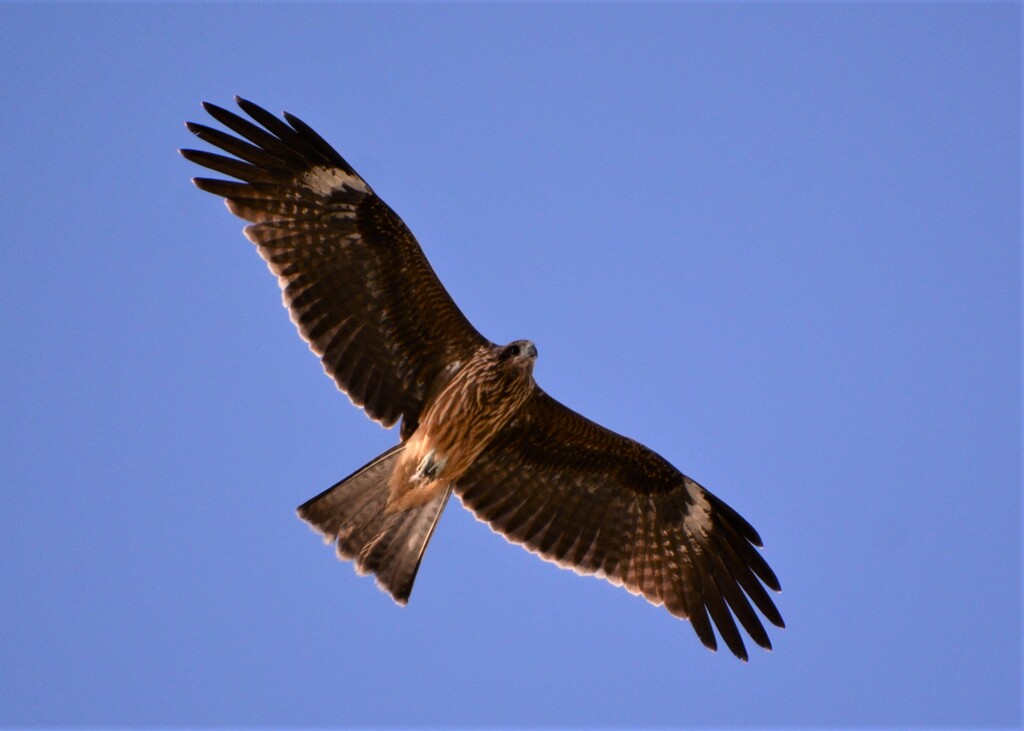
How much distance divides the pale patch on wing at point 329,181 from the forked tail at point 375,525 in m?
2.20

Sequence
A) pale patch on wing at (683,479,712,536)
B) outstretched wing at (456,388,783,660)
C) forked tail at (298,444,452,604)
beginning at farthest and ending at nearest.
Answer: pale patch on wing at (683,479,712,536)
outstretched wing at (456,388,783,660)
forked tail at (298,444,452,604)

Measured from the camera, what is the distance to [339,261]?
11.7 m

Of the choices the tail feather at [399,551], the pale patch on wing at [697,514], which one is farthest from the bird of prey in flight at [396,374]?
the pale patch on wing at [697,514]

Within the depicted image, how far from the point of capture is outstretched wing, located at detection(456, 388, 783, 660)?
12.4 m

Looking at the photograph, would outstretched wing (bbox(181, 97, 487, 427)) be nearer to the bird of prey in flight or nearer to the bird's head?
the bird of prey in flight

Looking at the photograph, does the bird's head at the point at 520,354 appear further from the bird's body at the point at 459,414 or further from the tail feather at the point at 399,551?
the tail feather at the point at 399,551

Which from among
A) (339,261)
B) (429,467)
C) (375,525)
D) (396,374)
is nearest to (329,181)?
(339,261)

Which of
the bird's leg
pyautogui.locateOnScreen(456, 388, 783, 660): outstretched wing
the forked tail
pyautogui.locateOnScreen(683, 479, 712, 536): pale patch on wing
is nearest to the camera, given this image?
the forked tail

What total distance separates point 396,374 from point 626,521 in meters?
2.52

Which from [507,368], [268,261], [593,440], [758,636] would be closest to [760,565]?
[758,636]

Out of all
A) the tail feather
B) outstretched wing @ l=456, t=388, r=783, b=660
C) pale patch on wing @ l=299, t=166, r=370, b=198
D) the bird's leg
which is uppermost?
pale patch on wing @ l=299, t=166, r=370, b=198

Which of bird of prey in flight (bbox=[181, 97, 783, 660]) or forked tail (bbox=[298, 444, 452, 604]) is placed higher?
bird of prey in flight (bbox=[181, 97, 783, 660])

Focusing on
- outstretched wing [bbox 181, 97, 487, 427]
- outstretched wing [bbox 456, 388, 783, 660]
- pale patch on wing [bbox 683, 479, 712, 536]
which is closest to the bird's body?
outstretched wing [bbox 181, 97, 487, 427]

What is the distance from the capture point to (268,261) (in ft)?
37.9
